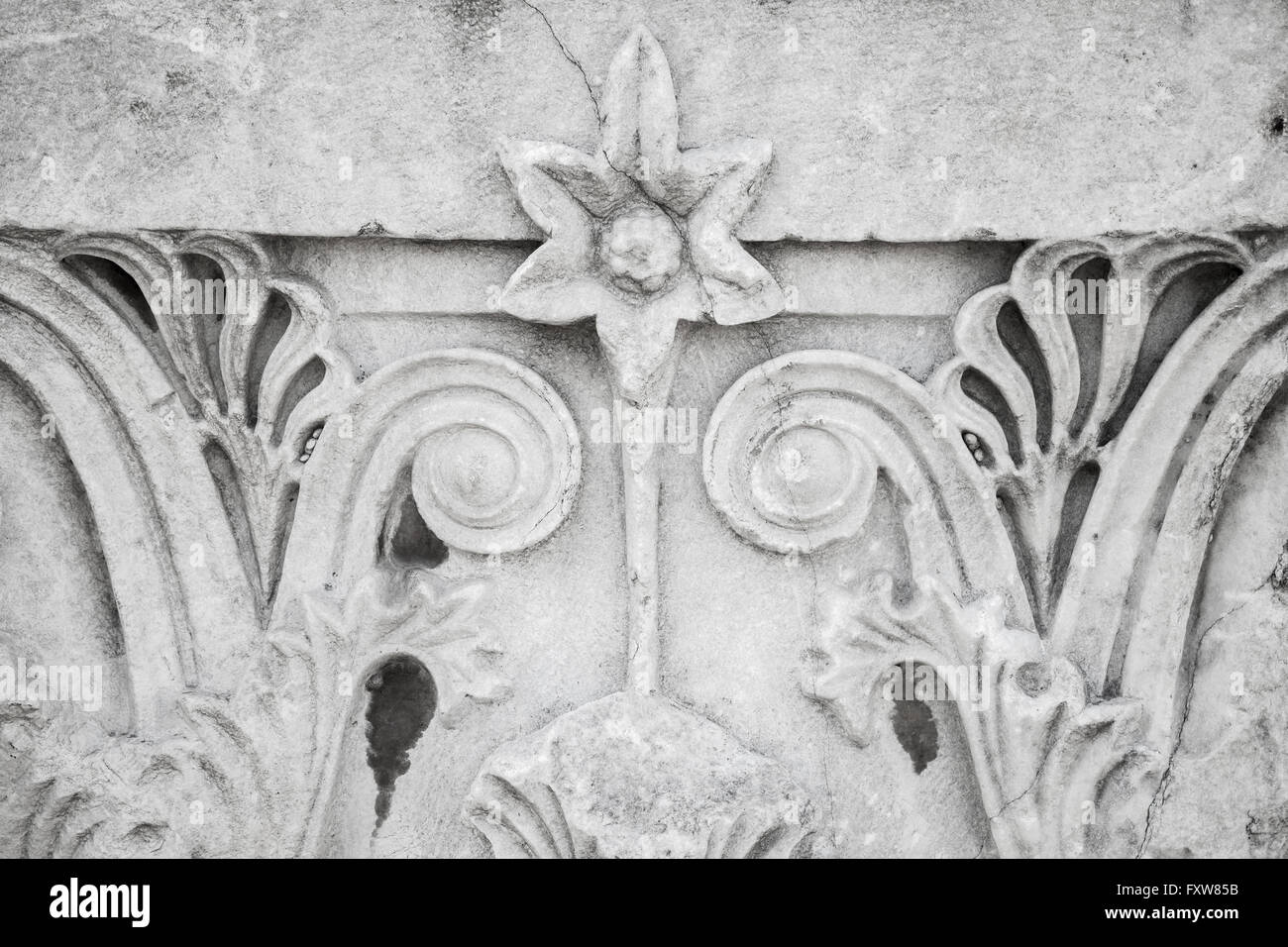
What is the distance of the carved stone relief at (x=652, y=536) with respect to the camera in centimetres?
210

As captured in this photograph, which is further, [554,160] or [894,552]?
[894,552]

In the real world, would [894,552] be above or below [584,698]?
above

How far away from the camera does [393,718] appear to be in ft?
7.21

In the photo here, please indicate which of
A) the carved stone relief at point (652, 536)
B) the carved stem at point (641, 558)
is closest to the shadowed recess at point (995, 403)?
the carved stone relief at point (652, 536)

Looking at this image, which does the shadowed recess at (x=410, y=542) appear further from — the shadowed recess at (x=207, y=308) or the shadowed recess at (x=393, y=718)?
the shadowed recess at (x=207, y=308)

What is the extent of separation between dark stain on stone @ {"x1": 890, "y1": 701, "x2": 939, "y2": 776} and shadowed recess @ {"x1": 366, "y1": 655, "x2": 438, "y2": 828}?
79 cm

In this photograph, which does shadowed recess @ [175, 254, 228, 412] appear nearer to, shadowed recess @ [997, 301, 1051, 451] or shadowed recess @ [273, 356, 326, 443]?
shadowed recess @ [273, 356, 326, 443]

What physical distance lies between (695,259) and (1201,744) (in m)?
1.15

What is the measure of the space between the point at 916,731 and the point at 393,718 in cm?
89

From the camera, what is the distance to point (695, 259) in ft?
6.79

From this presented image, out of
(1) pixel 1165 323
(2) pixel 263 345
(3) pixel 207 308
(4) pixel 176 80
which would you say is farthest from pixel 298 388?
(1) pixel 1165 323
